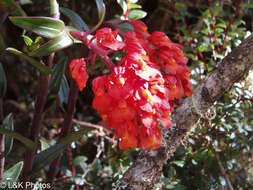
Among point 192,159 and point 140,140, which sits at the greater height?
point 140,140

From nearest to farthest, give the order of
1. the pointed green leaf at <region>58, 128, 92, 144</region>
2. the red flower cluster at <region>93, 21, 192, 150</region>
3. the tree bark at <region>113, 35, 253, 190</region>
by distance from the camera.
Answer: the red flower cluster at <region>93, 21, 192, 150</region> < the pointed green leaf at <region>58, 128, 92, 144</region> < the tree bark at <region>113, 35, 253, 190</region>

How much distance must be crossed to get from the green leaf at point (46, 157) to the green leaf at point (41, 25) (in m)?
0.32

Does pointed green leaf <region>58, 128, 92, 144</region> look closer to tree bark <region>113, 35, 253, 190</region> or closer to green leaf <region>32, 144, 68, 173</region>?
green leaf <region>32, 144, 68, 173</region>

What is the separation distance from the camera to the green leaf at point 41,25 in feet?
1.75

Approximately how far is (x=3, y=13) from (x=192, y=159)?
2.70ft

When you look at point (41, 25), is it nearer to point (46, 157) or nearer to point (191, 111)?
point (46, 157)

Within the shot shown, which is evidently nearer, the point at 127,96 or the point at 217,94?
the point at 127,96

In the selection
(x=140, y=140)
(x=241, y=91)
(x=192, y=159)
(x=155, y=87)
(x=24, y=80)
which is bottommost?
(x=24, y=80)

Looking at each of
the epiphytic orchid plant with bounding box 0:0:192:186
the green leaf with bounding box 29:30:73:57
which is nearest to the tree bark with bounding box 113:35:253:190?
the epiphytic orchid plant with bounding box 0:0:192:186

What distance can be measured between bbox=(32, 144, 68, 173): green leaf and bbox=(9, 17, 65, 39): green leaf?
1.05 ft

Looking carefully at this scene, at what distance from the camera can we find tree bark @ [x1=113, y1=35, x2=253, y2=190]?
0.82 metres

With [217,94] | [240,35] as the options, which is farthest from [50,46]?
[240,35]

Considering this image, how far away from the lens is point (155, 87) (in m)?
0.54

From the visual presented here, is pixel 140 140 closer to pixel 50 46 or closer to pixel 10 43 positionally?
pixel 50 46
